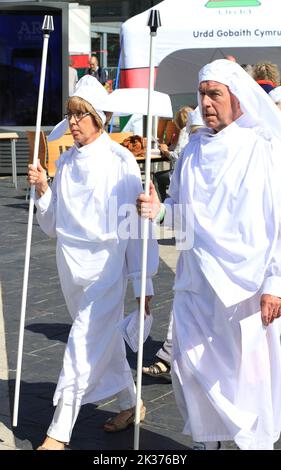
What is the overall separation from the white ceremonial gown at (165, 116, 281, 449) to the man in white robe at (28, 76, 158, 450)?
485 millimetres

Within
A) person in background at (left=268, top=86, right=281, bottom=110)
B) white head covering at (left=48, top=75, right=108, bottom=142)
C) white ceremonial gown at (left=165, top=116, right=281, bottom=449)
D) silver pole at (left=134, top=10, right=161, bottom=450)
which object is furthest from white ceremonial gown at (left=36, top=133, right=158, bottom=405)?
person in background at (left=268, top=86, right=281, bottom=110)

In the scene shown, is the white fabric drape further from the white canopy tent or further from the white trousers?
the white canopy tent

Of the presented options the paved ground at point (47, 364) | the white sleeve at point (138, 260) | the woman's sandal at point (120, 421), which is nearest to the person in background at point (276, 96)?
the paved ground at point (47, 364)

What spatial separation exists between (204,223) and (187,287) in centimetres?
31

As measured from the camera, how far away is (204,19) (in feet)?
38.1

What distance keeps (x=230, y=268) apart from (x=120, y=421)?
1.33m

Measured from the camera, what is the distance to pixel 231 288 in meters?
4.05

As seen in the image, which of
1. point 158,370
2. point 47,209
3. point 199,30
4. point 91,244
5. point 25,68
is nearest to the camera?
point 91,244

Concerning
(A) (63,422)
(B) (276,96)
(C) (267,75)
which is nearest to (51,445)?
(A) (63,422)

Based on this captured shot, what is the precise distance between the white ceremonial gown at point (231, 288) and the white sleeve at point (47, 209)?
A: 0.84 metres

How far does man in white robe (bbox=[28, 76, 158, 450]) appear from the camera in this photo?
461 centimetres

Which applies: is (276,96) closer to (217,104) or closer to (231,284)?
(217,104)
